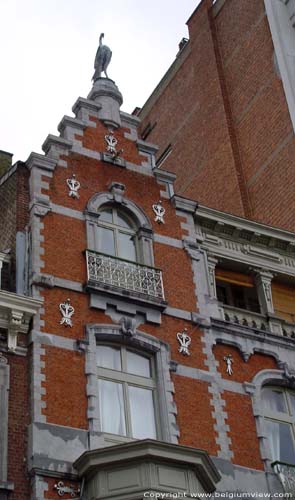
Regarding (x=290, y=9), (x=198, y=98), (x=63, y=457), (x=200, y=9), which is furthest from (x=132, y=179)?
(x=200, y=9)

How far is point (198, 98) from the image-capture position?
131 feet

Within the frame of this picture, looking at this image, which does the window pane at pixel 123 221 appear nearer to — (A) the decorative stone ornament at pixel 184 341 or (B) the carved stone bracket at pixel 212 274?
(B) the carved stone bracket at pixel 212 274

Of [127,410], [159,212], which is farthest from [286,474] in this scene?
[159,212]

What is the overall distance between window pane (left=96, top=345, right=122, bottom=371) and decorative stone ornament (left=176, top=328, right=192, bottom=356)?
1.63m

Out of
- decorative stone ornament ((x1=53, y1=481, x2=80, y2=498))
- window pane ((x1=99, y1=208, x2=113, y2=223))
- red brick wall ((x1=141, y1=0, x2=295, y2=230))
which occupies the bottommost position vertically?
decorative stone ornament ((x1=53, y1=481, x2=80, y2=498))

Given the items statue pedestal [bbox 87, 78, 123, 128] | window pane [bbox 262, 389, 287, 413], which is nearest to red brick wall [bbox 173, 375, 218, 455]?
window pane [bbox 262, 389, 287, 413]

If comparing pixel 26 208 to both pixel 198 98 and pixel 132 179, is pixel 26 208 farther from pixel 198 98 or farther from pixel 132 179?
pixel 198 98

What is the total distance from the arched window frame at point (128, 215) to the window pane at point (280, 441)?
15.9 ft

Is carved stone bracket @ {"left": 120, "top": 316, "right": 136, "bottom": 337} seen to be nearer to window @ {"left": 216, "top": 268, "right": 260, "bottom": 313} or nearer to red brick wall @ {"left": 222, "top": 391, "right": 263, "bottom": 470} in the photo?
red brick wall @ {"left": 222, "top": 391, "right": 263, "bottom": 470}

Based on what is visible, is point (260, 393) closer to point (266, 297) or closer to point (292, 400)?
point (292, 400)

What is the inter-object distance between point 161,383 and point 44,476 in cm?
394

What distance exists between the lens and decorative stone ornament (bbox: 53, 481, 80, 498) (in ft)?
59.6

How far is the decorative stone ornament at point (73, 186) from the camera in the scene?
23.2 m

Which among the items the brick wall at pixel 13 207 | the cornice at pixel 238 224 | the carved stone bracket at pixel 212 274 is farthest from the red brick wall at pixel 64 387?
the cornice at pixel 238 224
